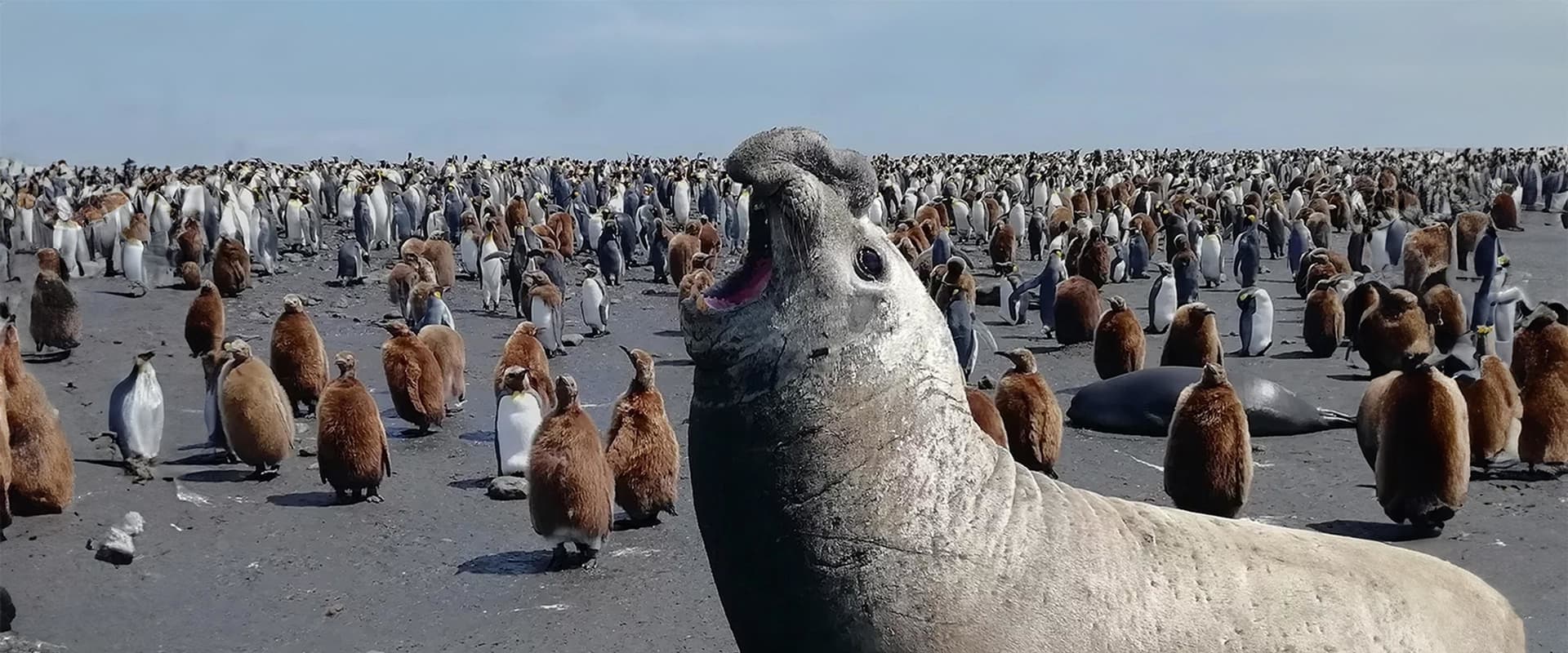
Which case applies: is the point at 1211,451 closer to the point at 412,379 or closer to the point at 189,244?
the point at 412,379

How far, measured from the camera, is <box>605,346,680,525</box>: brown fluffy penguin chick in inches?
291

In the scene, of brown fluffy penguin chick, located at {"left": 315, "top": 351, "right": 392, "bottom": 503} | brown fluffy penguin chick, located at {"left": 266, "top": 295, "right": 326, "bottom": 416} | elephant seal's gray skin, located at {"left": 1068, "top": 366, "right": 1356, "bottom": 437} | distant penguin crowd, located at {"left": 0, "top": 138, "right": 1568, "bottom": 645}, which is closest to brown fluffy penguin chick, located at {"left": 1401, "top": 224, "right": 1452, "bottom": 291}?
distant penguin crowd, located at {"left": 0, "top": 138, "right": 1568, "bottom": 645}

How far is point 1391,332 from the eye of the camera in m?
12.4

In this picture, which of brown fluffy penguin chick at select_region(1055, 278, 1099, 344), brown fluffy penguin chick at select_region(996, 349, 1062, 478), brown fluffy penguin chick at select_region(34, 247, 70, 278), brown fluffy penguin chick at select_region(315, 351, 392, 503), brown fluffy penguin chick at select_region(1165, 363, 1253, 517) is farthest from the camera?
brown fluffy penguin chick at select_region(34, 247, 70, 278)

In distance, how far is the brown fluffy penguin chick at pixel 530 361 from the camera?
10.1 m

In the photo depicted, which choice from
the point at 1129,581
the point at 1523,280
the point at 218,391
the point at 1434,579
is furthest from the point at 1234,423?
the point at 1523,280

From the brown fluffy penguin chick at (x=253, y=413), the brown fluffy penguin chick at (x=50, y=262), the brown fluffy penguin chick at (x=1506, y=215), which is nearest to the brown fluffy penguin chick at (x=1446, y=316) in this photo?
the brown fluffy penguin chick at (x=253, y=413)

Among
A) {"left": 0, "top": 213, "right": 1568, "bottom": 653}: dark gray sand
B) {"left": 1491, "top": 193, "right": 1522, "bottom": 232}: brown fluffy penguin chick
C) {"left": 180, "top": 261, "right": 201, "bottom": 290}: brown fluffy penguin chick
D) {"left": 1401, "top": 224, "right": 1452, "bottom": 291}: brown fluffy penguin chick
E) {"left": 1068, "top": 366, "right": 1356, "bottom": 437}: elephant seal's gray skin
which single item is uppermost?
{"left": 1491, "top": 193, "right": 1522, "bottom": 232}: brown fluffy penguin chick

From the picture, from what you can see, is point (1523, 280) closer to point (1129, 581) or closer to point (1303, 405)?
point (1303, 405)

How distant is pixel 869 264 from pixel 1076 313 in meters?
12.6

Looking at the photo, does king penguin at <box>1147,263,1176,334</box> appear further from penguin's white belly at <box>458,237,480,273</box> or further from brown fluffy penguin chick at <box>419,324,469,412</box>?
penguin's white belly at <box>458,237,480,273</box>

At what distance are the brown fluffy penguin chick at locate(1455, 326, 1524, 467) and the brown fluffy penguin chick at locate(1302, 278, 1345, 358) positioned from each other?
5.28 m

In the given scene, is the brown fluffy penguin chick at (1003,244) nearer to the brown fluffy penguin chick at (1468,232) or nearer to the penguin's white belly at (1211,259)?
the penguin's white belly at (1211,259)

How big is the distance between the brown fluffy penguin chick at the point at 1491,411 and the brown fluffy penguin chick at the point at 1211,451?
7.35 ft
